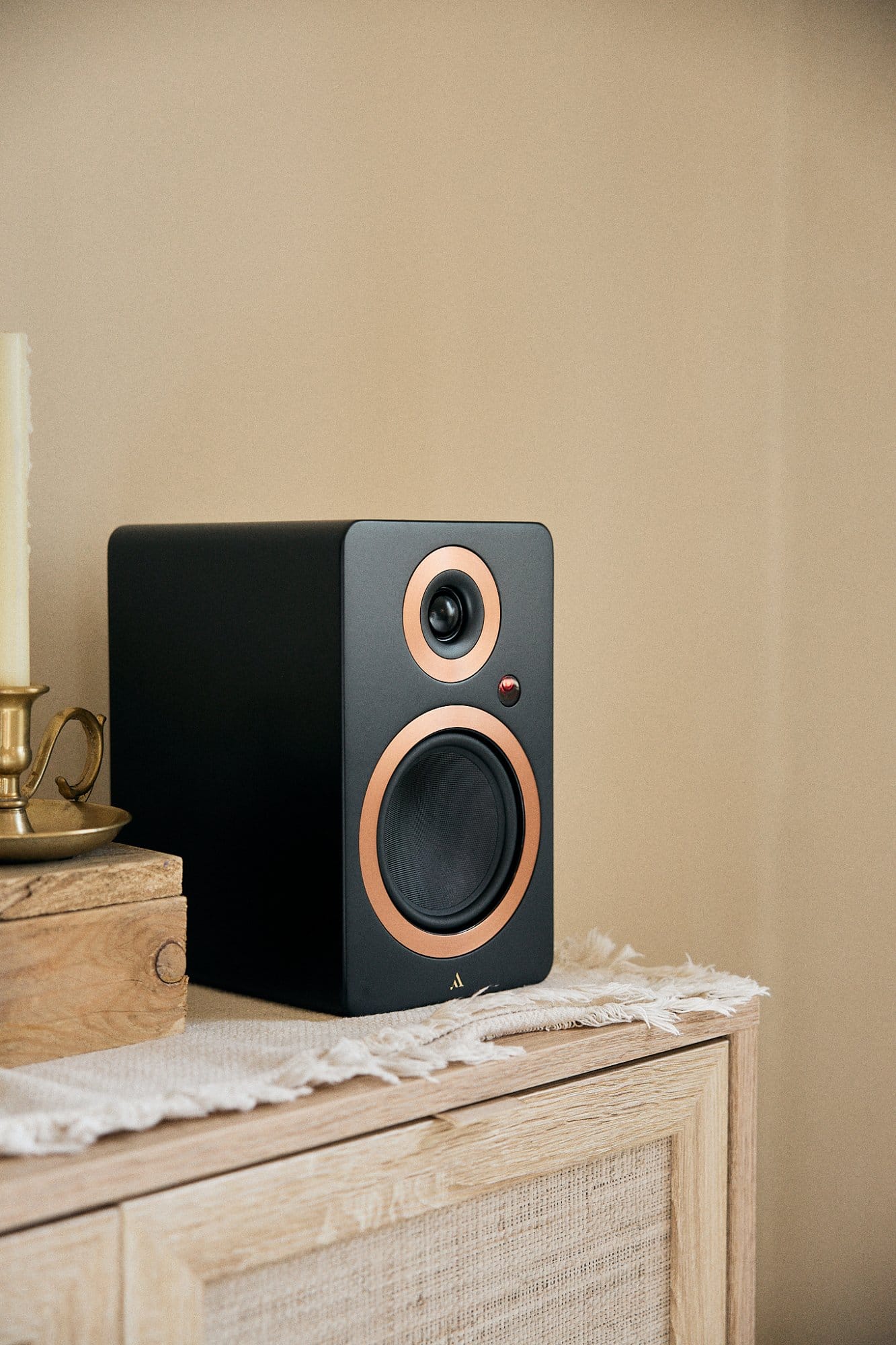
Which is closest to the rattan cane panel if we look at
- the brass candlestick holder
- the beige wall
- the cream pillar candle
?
the brass candlestick holder

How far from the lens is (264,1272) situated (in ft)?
2.13

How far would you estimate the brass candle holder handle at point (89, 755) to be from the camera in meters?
0.81

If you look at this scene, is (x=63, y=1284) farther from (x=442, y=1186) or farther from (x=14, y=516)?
(x=14, y=516)

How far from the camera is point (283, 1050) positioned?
73cm

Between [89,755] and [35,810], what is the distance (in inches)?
1.9

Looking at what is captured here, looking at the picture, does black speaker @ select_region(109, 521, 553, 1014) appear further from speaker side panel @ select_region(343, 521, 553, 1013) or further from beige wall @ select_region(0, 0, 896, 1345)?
beige wall @ select_region(0, 0, 896, 1345)

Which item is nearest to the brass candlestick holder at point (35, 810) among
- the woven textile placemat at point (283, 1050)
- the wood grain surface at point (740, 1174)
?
the woven textile placemat at point (283, 1050)

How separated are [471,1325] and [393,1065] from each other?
0.16 metres

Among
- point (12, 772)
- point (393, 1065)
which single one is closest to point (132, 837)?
point (12, 772)

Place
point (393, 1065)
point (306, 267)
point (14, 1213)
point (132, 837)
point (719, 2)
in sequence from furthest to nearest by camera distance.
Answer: point (719, 2) → point (306, 267) → point (132, 837) → point (393, 1065) → point (14, 1213)

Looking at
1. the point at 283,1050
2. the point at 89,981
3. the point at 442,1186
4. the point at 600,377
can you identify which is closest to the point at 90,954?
the point at 89,981

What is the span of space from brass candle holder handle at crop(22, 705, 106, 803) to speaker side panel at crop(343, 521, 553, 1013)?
0.55 ft

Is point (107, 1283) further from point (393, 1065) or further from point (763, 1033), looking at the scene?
point (763, 1033)

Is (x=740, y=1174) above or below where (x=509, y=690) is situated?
below
